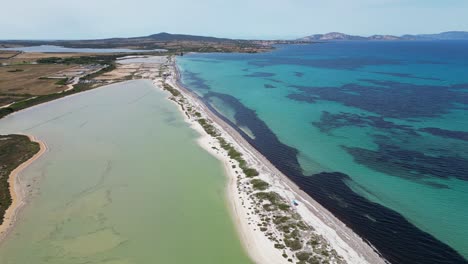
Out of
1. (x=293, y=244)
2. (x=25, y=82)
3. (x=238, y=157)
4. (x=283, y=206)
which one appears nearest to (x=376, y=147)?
(x=238, y=157)

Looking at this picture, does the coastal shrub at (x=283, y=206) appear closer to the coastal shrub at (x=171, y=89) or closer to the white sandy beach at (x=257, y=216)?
the white sandy beach at (x=257, y=216)

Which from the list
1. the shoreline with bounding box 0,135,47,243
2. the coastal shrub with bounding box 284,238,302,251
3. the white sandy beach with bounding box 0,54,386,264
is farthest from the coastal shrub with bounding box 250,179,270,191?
the shoreline with bounding box 0,135,47,243

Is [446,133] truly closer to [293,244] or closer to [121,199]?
[293,244]

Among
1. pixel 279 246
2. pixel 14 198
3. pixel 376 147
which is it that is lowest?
pixel 14 198

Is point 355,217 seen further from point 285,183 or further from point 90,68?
point 90,68

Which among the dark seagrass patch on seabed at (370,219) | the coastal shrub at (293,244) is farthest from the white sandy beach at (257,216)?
the dark seagrass patch on seabed at (370,219)
